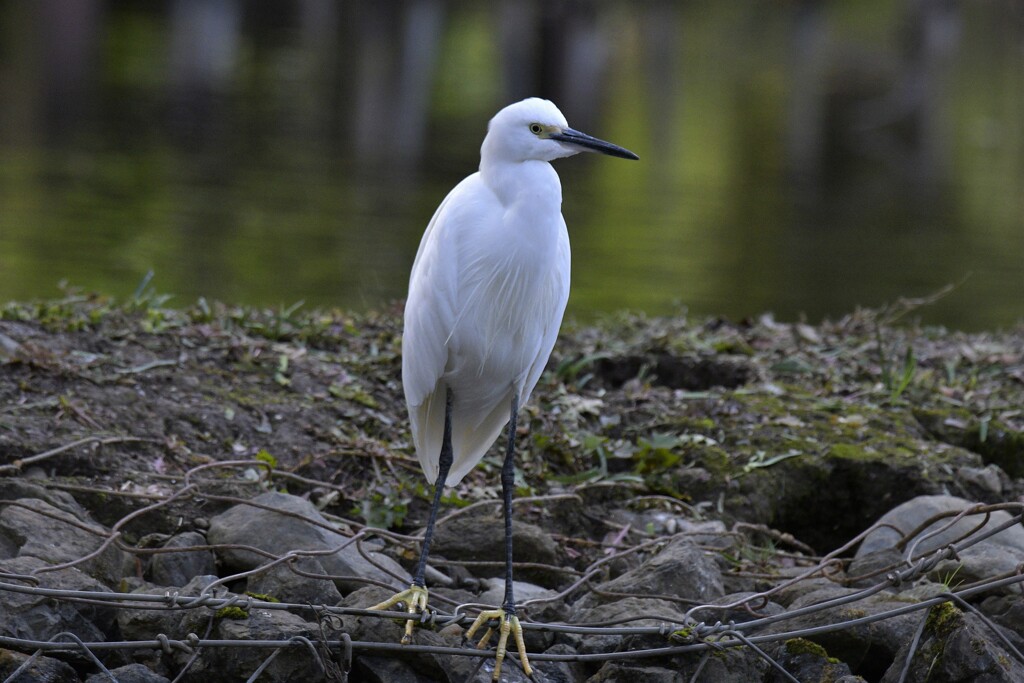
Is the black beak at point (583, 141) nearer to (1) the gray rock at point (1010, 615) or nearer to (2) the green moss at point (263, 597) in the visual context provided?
(2) the green moss at point (263, 597)

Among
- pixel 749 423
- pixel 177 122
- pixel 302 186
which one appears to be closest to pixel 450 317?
pixel 749 423

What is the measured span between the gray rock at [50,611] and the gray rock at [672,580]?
4.15 ft

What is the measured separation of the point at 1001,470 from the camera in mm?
4418

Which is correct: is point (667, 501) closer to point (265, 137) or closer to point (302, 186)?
point (302, 186)

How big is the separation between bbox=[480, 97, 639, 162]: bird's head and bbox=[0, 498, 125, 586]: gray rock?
1.40m

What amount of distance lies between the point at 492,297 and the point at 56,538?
126cm

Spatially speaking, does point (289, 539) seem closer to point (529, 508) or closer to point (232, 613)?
point (232, 613)

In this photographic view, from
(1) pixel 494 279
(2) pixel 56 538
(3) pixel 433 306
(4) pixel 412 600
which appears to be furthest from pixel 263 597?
(1) pixel 494 279

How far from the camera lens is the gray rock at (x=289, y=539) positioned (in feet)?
10.6

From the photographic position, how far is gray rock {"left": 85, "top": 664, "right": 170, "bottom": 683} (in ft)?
8.65

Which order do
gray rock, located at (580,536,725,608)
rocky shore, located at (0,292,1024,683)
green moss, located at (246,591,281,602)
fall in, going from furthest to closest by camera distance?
gray rock, located at (580,536,725,608)
green moss, located at (246,591,281,602)
rocky shore, located at (0,292,1024,683)

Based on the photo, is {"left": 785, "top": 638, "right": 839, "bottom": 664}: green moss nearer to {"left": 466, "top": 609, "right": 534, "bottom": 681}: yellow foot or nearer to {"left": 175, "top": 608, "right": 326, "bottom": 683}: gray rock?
{"left": 466, "top": 609, "right": 534, "bottom": 681}: yellow foot

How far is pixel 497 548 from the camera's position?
360 centimetres

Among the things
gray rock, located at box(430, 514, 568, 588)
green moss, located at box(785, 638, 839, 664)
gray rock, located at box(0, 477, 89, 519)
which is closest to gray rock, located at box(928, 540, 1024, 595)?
green moss, located at box(785, 638, 839, 664)
